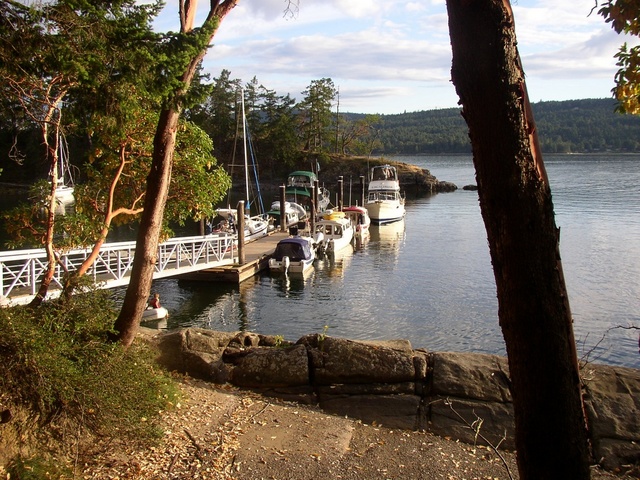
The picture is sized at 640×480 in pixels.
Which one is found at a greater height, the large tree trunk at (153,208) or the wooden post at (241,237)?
the large tree trunk at (153,208)

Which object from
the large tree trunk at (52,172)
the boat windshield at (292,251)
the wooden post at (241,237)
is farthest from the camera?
the boat windshield at (292,251)

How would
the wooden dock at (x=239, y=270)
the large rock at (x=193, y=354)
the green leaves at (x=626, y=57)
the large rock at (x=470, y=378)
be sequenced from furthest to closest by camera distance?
the wooden dock at (x=239, y=270) → the large rock at (x=193, y=354) → the large rock at (x=470, y=378) → the green leaves at (x=626, y=57)

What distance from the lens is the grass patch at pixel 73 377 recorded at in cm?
599

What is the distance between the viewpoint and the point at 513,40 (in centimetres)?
314

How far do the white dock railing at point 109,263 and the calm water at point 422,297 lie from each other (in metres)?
1.58

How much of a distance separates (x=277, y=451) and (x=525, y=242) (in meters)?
5.07

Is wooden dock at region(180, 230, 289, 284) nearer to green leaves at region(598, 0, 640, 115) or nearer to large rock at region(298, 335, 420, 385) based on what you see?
large rock at region(298, 335, 420, 385)

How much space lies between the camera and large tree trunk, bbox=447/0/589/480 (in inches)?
121

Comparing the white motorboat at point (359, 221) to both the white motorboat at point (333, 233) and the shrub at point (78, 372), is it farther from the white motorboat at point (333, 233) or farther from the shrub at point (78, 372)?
the shrub at point (78, 372)

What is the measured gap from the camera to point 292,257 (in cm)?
3038

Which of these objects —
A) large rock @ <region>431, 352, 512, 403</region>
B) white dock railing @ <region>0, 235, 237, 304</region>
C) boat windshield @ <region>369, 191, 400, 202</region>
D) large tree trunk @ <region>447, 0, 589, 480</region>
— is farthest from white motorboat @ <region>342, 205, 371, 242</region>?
large tree trunk @ <region>447, 0, 589, 480</region>

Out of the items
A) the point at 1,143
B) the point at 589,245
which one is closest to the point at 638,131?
the point at 589,245

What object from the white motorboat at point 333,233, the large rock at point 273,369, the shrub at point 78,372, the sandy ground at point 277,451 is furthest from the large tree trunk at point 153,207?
the white motorboat at point 333,233

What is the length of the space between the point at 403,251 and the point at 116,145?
28.2 m
